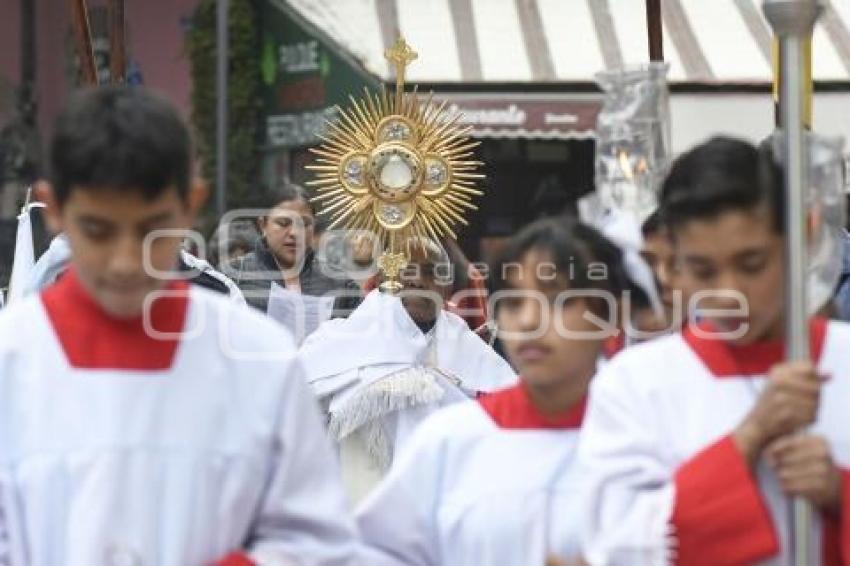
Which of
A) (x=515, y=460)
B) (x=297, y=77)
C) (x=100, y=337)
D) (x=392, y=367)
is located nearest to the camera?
(x=100, y=337)

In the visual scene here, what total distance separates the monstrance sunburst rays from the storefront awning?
5.18m

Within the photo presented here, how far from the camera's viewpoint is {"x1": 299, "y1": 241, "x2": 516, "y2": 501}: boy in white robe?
21.6ft

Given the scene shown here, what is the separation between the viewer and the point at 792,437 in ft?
9.57

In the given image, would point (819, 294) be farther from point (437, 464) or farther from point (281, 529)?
point (281, 529)

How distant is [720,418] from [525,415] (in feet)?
1.61

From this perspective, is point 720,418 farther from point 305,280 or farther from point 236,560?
point 305,280

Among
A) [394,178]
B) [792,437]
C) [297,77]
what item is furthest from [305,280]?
[297,77]

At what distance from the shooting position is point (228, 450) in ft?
9.89

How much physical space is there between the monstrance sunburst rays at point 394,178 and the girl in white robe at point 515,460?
3.20 metres

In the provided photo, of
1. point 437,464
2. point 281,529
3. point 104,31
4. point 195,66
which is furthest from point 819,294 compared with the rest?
point 195,66

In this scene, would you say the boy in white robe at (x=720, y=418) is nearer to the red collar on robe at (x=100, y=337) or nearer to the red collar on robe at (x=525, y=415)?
the red collar on robe at (x=525, y=415)

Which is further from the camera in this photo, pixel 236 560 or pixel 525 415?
pixel 525 415

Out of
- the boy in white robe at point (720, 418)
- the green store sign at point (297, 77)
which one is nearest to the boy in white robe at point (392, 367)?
the boy in white robe at point (720, 418)

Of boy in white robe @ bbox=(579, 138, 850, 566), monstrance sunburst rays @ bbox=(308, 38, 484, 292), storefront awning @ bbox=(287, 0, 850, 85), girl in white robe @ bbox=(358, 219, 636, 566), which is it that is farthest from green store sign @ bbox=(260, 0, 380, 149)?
boy in white robe @ bbox=(579, 138, 850, 566)
